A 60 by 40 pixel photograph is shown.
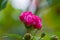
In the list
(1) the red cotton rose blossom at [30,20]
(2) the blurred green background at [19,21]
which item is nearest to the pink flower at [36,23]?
(1) the red cotton rose blossom at [30,20]

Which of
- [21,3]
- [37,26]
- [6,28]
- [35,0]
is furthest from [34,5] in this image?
[37,26]

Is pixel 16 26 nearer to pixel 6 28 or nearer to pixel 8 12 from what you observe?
pixel 6 28

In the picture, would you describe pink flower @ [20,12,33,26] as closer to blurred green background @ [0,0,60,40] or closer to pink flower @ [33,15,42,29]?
pink flower @ [33,15,42,29]

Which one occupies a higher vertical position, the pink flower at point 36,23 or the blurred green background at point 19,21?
the blurred green background at point 19,21

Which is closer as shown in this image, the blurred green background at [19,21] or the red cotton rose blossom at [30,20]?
the red cotton rose blossom at [30,20]

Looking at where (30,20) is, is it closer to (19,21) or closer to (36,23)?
(36,23)

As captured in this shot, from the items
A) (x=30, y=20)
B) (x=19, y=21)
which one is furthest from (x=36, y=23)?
(x=19, y=21)

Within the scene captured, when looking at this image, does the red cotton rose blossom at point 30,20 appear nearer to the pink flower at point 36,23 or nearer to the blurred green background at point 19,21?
the pink flower at point 36,23

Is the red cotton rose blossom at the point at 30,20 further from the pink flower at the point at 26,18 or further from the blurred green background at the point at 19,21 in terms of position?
the blurred green background at the point at 19,21

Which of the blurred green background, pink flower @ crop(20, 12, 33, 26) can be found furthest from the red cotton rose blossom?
the blurred green background

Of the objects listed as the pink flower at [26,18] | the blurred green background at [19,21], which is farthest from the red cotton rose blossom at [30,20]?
the blurred green background at [19,21]

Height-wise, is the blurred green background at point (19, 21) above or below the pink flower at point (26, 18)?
above
